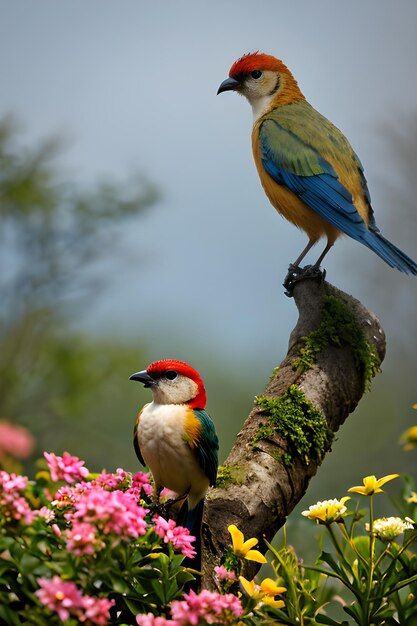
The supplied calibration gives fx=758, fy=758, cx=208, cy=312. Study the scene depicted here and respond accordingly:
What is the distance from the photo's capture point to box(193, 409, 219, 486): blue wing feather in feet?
4.94

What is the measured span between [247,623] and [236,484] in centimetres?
53

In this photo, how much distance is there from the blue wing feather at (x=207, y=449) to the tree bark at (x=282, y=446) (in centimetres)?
17

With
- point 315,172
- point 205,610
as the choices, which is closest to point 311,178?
point 315,172

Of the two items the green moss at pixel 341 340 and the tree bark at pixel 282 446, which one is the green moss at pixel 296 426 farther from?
the green moss at pixel 341 340

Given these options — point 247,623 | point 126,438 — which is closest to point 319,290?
point 247,623

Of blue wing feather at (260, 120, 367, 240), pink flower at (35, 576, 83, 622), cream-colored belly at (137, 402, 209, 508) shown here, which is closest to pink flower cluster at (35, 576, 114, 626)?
pink flower at (35, 576, 83, 622)

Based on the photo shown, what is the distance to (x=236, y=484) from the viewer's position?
1.72 m

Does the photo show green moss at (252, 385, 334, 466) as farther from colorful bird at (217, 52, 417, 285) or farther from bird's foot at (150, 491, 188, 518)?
colorful bird at (217, 52, 417, 285)

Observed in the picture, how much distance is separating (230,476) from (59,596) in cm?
78

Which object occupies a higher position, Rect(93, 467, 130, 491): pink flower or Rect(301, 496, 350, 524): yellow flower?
Rect(93, 467, 130, 491): pink flower

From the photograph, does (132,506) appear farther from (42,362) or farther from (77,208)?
(77,208)

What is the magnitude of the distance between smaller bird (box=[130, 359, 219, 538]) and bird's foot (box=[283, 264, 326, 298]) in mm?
801

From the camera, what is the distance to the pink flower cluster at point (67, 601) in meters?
0.99

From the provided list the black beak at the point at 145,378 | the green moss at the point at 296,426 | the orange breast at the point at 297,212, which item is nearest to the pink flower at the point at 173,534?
the black beak at the point at 145,378
